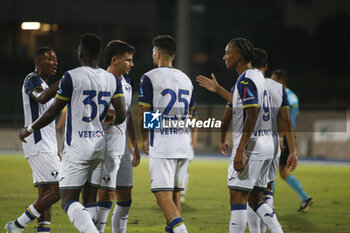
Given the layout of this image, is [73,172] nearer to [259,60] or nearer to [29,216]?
[29,216]

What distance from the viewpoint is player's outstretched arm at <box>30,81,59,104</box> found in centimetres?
621

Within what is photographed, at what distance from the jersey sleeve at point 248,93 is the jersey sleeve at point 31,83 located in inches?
83.1

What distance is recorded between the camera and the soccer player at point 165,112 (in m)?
6.37

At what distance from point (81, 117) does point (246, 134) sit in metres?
1.53

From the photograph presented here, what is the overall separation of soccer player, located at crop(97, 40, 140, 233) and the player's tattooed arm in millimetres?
1175

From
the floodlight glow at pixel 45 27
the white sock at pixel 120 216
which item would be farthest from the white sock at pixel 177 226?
the floodlight glow at pixel 45 27

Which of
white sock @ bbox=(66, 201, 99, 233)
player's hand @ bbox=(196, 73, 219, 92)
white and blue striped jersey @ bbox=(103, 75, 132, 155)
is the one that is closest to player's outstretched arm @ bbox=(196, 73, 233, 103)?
player's hand @ bbox=(196, 73, 219, 92)

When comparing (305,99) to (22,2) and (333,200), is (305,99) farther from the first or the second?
(333,200)

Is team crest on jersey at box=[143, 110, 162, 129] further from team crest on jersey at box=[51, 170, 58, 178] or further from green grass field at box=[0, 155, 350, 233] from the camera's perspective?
green grass field at box=[0, 155, 350, 233]

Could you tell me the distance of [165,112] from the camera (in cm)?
639

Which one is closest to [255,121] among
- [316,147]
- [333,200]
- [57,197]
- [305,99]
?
[57,197]

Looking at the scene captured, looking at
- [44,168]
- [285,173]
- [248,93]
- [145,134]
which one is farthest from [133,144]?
[285,173]

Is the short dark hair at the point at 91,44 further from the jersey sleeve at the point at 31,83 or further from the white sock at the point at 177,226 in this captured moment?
the white sock at the point at 177,226

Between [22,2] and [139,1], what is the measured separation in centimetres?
835
